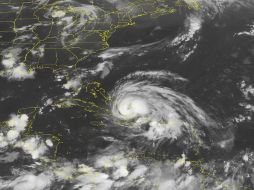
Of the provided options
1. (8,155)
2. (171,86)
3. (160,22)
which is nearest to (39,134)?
(8,155)

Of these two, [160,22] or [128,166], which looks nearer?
[128,166]

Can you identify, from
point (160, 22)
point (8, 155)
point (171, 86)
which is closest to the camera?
point (8, 155)

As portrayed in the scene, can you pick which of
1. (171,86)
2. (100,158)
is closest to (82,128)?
(100,158)

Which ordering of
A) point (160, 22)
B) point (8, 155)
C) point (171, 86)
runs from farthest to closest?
point (160, 22)
point (171, 86)
point (8, 155)

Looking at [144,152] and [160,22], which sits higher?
[160,22]

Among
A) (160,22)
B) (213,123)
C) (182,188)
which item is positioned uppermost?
(160,22)

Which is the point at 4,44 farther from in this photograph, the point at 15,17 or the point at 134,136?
the point at 134,136
